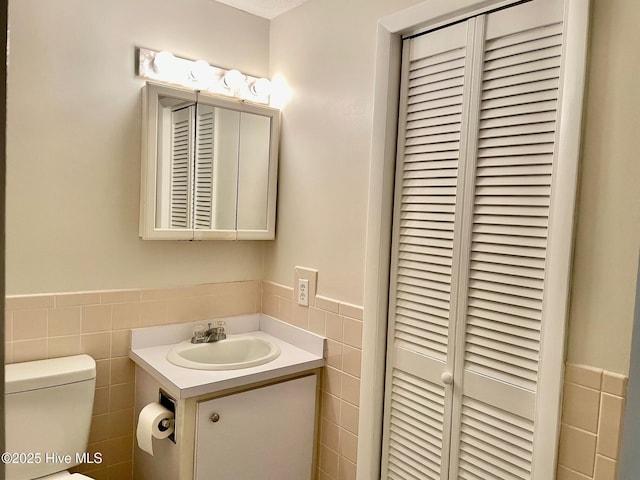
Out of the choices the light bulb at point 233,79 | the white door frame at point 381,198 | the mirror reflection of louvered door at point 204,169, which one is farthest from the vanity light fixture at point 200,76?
the white door frame at point 381,198

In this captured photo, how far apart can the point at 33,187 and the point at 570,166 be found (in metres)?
1.73

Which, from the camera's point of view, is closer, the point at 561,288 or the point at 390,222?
the point at 561,288

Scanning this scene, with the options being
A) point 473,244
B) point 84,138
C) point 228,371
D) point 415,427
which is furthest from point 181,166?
point 415,427

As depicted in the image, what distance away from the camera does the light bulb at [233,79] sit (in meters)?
2.07

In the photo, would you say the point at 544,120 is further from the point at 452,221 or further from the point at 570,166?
the point at 452,221

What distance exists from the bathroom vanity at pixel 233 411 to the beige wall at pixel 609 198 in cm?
104

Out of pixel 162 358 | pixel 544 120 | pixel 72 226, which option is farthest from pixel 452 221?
pixel 72 226

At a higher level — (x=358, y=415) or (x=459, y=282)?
(x=459, y=282)

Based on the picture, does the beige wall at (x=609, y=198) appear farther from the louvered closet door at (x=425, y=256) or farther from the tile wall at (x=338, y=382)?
the tile wall at (x=338, y=382)

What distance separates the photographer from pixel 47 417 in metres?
1.61

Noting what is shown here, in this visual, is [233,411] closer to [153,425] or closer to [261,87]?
[153,425]

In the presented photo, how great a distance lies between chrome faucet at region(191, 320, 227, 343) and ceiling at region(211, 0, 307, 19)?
141cm

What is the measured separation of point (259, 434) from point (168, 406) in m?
0.35

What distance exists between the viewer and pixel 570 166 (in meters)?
1.16
